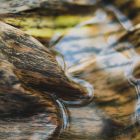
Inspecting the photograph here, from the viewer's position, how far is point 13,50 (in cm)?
94

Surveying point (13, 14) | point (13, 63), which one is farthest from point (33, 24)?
point (13, 63)

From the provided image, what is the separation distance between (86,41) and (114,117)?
0.60 meters

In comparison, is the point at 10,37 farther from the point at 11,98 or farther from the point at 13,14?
the point at 13,14

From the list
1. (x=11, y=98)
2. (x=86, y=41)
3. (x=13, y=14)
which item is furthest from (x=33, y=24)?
(x=11, y=98)

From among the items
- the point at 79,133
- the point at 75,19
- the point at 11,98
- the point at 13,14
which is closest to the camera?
the point at 11,98

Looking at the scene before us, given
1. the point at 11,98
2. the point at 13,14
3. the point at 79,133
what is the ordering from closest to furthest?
the point at 11,98 → the point at 79,133 → the point at 13,14

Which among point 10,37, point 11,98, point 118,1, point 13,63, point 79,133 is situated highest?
point 118,1

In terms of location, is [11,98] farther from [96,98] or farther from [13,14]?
[13,14]

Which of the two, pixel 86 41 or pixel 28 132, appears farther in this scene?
pixel 86 41

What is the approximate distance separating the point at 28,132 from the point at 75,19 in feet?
3.00

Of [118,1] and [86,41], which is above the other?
[118,1]

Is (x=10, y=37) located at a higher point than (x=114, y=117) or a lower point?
higher

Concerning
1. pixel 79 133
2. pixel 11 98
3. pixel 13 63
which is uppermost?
pixel 13 63

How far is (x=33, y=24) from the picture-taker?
4.42 ft
